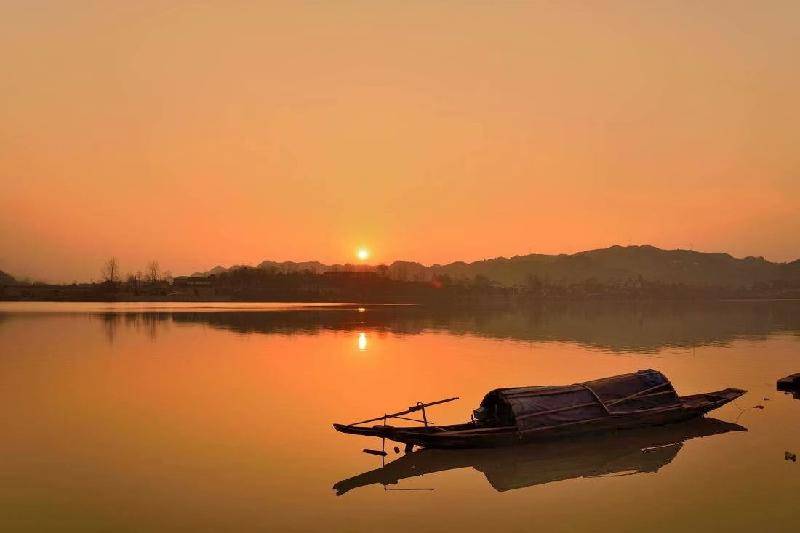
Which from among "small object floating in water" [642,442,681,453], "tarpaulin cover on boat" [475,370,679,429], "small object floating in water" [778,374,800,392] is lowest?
"small object floating in water" [642,442,681,453]

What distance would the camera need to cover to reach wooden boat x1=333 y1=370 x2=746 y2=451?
20.5 m

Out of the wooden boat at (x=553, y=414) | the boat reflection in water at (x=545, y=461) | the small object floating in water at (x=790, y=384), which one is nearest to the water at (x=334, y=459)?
the boat reflection in water at (x=545, y=461)

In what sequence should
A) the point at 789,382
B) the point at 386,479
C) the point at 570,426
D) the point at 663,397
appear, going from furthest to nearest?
the point at 789,382, the point at 663,397, the point at 570,426, the point at 386,479

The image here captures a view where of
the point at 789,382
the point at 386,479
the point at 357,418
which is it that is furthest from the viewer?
the point at 789,382

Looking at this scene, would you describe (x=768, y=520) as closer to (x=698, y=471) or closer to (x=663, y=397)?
(x=698, y=471)

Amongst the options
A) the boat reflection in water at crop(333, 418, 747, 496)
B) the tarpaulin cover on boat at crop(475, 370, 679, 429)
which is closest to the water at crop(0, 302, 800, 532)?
the boat reflection in water at crop(333, 418, 747, 496)

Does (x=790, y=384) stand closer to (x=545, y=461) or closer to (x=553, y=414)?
(x=553, y=414)

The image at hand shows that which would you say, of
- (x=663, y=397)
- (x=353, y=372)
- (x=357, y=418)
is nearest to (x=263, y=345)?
(x=353, y=372)

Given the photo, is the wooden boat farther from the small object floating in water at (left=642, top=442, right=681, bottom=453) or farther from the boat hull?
the small object floating in water at (left=642, top=442, right=681, bottom=453)

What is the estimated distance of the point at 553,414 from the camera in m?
22.1

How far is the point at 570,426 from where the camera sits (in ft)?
72.6

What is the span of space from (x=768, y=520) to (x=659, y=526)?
114 inches

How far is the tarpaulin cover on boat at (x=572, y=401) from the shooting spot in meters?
21.8

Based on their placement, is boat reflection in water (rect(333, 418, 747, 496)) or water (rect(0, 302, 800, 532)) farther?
boat reflection in water (rect(333, 418, 747, 496))
